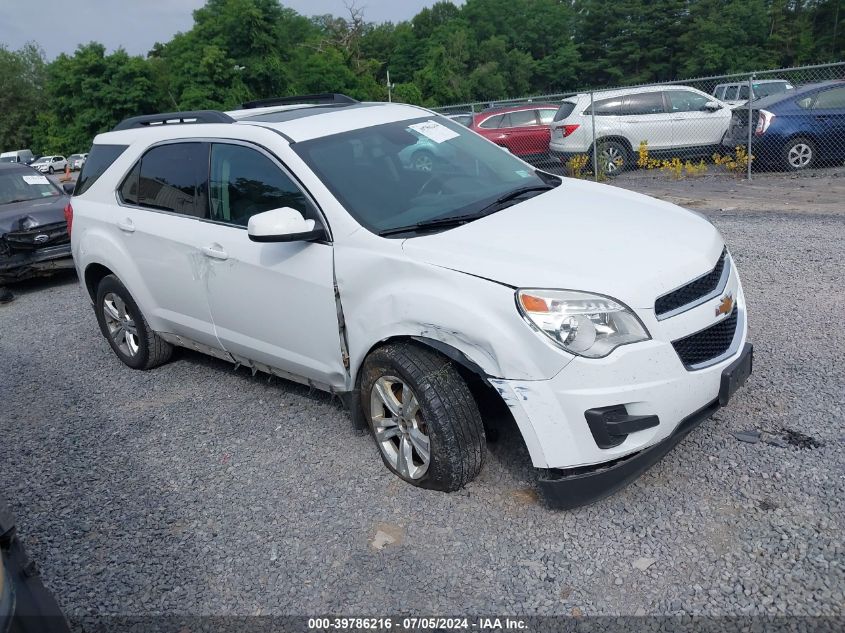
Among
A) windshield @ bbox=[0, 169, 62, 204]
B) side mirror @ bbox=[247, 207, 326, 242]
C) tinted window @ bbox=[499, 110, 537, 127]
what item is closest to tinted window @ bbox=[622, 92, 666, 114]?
tinted window @ bbox=[499, 110, 537, 127]

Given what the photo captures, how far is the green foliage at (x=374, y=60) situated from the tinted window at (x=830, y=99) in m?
39.5

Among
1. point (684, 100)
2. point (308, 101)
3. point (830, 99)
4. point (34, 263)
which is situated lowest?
point (34, 263)

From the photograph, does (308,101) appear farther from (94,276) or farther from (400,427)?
(400,427)

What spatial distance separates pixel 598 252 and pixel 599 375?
2.00ft

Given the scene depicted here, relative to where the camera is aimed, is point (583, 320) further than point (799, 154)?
No

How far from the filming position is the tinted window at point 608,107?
43.7ft

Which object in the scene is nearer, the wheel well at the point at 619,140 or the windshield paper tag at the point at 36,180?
the windshield paper tag at the point at 36,180

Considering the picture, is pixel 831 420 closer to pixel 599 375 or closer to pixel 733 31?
pixel 599 375

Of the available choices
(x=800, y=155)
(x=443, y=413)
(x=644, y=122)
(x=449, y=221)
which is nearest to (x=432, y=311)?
(x=443, y=413)

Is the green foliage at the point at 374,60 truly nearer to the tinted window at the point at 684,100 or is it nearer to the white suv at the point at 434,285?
the tinted window at the point at 684,100

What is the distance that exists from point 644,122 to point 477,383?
1118 centimetres

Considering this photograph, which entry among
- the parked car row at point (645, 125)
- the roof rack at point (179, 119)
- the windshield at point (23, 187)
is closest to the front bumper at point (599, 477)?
the roof rack at point (179, 119)

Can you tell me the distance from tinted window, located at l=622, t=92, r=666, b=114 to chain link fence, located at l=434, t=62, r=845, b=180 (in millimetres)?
18

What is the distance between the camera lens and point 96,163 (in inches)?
224
